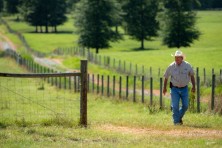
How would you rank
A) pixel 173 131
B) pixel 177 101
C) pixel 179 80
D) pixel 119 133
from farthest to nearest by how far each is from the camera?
pixel 177 101 < pixel 179 80 < pixel 173 131 < pixel 119 133

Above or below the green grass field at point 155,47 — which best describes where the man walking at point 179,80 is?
above

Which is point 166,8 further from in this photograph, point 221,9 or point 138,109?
point 221,9

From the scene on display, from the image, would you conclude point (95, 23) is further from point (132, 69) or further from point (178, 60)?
point (178, 60)

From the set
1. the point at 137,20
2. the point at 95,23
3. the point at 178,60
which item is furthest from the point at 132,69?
the point at 137,20

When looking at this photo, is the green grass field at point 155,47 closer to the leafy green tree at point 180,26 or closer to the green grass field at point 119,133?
the leafy green tree at point 180,26

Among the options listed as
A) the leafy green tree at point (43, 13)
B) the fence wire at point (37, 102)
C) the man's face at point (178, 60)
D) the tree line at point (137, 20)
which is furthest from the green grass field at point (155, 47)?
the man's face at point (178, 60)

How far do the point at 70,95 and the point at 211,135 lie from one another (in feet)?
61.4

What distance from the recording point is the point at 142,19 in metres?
81.3

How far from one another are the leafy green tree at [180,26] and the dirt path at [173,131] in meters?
54.9

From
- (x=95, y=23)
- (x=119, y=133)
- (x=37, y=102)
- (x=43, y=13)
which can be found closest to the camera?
(x=119, y=133)

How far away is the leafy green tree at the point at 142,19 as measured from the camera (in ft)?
264

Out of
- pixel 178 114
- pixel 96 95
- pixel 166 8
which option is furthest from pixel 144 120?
pixel 166 8

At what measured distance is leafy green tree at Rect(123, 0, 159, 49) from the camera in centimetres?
8043

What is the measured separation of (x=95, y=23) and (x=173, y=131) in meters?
60.5
